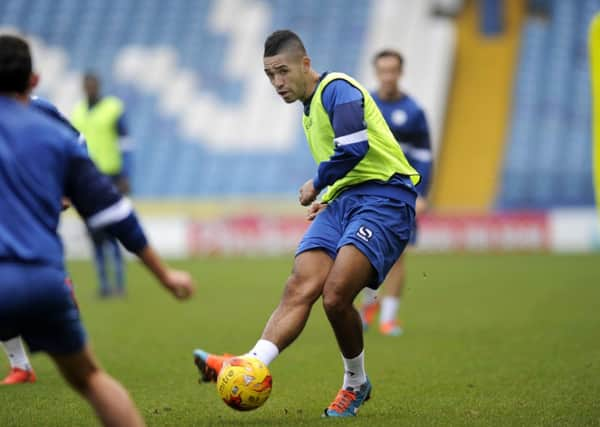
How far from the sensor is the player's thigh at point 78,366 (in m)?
4.36

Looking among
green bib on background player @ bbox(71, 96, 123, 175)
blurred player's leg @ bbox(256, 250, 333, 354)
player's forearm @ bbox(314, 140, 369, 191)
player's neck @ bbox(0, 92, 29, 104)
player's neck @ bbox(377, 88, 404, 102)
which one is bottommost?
green bib on background player @ bbox(71, 96, 123, 175)

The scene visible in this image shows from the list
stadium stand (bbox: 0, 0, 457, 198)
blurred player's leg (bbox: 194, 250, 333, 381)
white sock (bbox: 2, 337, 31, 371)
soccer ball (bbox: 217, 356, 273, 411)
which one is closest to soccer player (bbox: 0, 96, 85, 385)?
white sock (bbox: 2, 337, 31, 371)

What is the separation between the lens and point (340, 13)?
3031 centimetres

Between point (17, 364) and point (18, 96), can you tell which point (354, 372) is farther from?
point (18, 96)

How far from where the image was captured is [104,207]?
442 cm

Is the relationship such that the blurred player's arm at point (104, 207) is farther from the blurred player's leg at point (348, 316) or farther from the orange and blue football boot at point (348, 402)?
the orange and blue football boot at point (348, 402)

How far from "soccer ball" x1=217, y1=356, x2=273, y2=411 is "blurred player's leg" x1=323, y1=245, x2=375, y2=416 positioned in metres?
0.56

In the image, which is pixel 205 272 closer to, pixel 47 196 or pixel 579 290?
pixel 579 290

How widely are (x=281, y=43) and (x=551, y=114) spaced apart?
22.1 metres

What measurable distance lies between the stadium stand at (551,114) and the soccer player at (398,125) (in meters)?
13.4

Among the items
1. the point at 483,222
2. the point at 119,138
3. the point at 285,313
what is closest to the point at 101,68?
the point at 483,222

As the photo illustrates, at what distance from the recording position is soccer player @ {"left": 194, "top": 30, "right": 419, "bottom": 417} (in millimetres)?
6062

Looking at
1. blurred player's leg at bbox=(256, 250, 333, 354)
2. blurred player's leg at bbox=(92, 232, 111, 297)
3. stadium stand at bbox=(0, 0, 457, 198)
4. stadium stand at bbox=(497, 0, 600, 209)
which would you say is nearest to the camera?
blurred player's leg at bbox=(256, 250, 333, 354)

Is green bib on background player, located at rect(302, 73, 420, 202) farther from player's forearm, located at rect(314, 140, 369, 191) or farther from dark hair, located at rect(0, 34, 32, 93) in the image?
dark hair, located at rect(0, 34, 32, 93)
